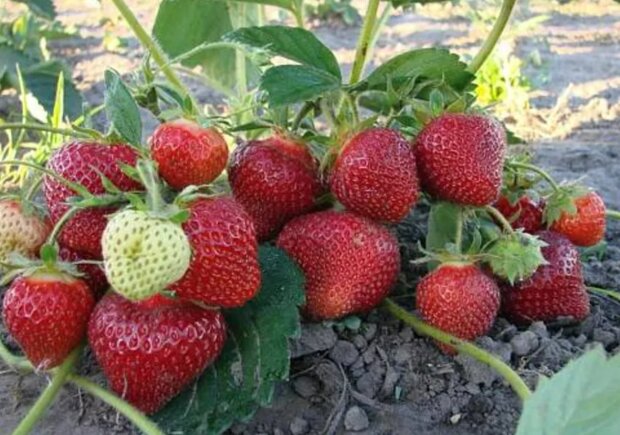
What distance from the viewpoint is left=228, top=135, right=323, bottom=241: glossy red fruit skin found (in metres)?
1.41

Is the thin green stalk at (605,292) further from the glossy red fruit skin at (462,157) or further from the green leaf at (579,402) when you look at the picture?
the green leaf at (579,402)

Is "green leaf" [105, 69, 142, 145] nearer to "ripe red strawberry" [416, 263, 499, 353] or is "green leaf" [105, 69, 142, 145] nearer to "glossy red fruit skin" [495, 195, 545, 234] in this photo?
"ripe red strawberry" [416, 263, 499, 353]

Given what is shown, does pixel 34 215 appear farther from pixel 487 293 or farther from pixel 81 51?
pixel 81 51

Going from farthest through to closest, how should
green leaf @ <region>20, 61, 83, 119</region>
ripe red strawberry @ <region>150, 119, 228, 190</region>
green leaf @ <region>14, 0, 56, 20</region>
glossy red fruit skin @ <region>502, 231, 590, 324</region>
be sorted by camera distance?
green leaf @ <region>20, 61, 83, 119</region>
green leaf @ <region>14, 0, 56, 20</region>
glossy red fruit skin @ <region>502, 231, 590, 324</region>
ripe red strawberry @ <region>150, 119, 228, 190</region>

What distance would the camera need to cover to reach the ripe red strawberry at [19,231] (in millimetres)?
1324

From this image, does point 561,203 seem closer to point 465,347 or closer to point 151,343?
point 465,347

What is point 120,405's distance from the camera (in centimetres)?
120

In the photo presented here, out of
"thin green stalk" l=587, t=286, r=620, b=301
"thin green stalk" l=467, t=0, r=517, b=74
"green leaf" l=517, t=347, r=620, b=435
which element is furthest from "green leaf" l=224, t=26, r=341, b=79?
"green leaf" l=517, t=347, r=620, b=435

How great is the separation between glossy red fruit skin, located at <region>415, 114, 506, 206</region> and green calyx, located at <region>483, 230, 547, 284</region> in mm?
66

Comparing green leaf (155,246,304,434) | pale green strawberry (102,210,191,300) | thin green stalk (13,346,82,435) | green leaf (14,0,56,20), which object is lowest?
thin green stalk (13,346,82,435)

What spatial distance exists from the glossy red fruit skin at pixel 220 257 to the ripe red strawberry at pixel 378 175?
0.21 meters

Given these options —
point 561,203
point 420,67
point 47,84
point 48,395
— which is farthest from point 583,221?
point 47,84

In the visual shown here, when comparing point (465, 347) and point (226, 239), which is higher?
point (226, 239)

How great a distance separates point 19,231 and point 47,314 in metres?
0.18
